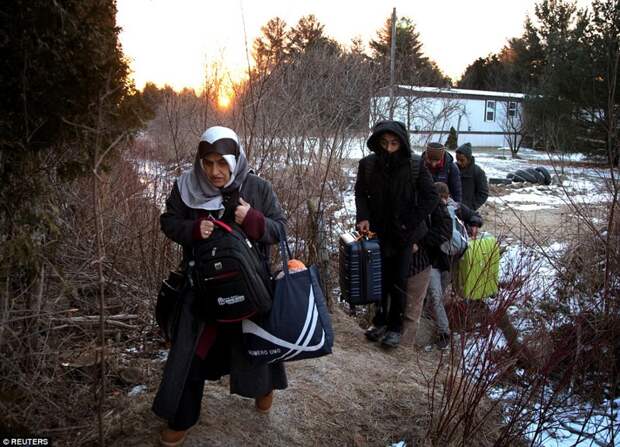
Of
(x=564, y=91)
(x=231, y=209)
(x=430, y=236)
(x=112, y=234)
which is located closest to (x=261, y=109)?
(x=112, y=234)

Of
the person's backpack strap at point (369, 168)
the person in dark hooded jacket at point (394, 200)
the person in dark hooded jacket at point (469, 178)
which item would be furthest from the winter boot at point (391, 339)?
the person in dark hooded jacket at point (469, 178)

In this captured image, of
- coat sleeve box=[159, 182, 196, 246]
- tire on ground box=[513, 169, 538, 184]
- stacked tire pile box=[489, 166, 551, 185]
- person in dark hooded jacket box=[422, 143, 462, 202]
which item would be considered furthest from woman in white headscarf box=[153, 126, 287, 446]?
tire on ground box=[513, 169, 538, 184]

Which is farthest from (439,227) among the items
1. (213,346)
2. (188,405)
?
(188,405)

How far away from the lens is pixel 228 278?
231 cm

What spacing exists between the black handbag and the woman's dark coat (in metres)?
0.05

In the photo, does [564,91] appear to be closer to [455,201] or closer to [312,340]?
[455,201]

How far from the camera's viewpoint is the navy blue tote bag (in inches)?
96.3

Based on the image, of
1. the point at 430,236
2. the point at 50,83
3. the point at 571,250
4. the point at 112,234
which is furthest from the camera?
the point at 571,250

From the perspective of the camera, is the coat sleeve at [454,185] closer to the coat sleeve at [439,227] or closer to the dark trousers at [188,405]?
the coat sleeve at [439,227]

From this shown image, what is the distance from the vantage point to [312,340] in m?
2.48

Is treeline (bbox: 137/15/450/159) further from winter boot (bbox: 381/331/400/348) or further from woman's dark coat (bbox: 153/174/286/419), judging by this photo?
winter boot (bbox: 381/331/400/348)

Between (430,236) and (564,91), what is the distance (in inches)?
960

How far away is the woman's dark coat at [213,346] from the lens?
2398 mm

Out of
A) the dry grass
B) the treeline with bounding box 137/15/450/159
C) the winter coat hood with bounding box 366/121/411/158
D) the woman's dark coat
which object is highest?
the treeline with bounding box 137/15/450/159
